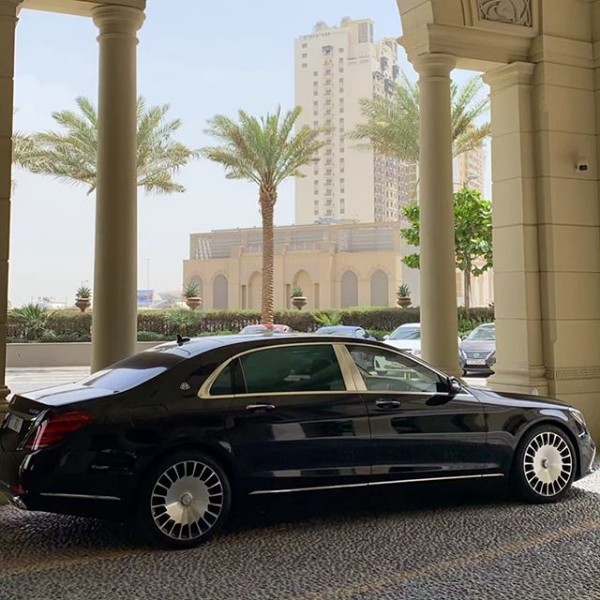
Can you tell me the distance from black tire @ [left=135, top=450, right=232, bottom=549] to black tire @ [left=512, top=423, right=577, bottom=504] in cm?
229

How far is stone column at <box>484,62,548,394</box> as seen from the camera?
7758mm

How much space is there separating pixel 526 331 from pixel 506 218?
4.35 ft

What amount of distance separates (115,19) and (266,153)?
21.0 meters

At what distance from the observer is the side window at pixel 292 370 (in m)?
4.68

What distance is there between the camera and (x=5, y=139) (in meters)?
5.95

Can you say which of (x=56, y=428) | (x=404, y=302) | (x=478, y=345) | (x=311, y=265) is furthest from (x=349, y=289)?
(x=56, y=428)

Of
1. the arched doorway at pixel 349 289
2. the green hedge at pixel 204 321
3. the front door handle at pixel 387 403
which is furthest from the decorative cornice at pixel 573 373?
the arched doorway at pixel 349 289

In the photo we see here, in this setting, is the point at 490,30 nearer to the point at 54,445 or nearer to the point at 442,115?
the point at 442,115

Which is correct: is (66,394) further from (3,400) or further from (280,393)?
(3,400)

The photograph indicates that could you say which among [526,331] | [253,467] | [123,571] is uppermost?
[526,331]

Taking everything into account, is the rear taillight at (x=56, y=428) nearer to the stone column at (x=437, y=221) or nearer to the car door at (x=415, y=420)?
the car door at (x=415, y=420)

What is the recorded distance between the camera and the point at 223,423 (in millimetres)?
4430

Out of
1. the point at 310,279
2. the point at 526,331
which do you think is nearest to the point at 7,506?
the point at 526,331

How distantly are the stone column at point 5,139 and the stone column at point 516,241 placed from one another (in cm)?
525
